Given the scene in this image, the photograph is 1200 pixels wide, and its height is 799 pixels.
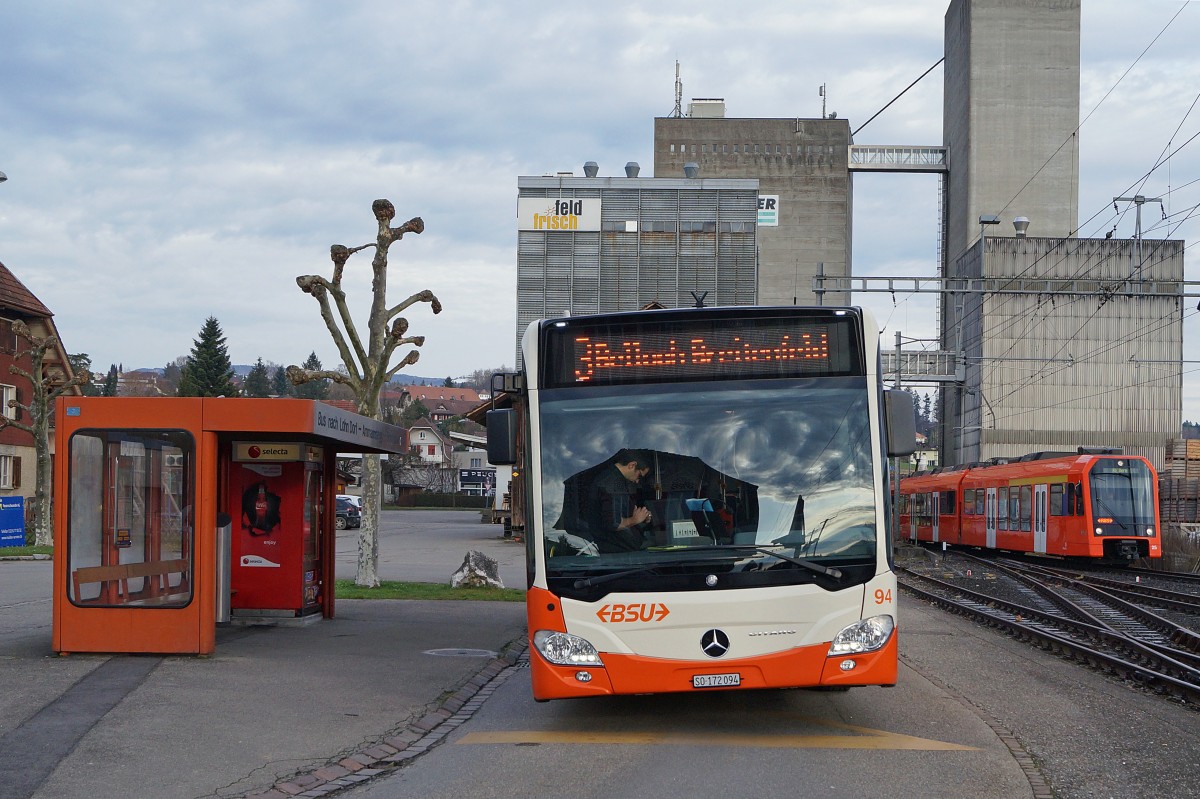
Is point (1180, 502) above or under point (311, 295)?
under

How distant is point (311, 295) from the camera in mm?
19703

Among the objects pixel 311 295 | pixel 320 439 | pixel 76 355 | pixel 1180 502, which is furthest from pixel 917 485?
pixel 76 355

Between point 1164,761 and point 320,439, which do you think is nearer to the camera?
point 1164,761

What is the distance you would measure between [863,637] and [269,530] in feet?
26.2

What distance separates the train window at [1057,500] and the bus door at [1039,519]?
44 cm

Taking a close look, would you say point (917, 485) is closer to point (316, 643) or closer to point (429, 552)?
point (429, 552)

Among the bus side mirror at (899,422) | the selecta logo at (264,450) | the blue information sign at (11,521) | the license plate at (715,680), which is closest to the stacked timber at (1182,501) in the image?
the blue information sign at (11,521)

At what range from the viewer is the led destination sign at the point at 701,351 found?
8.91 meters

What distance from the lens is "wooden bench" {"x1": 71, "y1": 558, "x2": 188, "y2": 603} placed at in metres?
11.3

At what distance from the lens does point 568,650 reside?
8.41m

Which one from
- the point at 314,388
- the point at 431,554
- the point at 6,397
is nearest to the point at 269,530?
the point at 431,554

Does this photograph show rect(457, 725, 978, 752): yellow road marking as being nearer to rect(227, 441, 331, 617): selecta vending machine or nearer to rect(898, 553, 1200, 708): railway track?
rect(898, 553, 1200, 708): railway track

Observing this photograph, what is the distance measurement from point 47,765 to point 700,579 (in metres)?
4.00

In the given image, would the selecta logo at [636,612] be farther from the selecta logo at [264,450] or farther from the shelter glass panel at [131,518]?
the selecta logo at [264,450]
